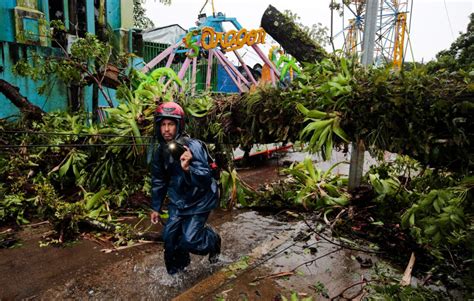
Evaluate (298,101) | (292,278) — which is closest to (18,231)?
(292,278)

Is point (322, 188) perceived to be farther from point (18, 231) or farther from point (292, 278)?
point (18, 231)

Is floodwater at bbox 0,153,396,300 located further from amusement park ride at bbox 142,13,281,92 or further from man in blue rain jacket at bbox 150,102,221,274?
amusement park ride at bbox 142,13,281,92

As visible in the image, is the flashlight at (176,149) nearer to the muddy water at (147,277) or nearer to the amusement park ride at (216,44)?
the muddy water at (147,277)

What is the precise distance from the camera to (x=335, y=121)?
343 cm

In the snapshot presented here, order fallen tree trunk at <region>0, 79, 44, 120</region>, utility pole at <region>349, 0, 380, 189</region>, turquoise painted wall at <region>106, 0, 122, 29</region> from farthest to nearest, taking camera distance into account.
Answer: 1. turquoise painted wall at <region>106, 0, 122, 29</region>
2. fallen tree trunk at <region>0, 79, 44, 120</region>
3. utility pole at <region>349, 0, 380, 189</region>

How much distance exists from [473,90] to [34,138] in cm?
632

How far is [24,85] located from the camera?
23.2ft

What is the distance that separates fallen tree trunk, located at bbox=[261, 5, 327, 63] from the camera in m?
7.59

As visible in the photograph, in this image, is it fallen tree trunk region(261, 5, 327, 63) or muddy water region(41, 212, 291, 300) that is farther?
→ fallen tree trunk region(261, 5, 327, 63)

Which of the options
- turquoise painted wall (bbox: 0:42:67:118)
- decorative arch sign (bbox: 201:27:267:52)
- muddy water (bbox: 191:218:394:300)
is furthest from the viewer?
decorative arch sign (bbox: 201:27:267:52)

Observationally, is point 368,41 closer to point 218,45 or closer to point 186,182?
point 186,182

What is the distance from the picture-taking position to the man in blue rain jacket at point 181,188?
122 inches

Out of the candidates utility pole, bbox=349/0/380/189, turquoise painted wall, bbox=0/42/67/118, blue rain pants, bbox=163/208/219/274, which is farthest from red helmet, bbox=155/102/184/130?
turquoise painted wall, bbox=0/42/67/118

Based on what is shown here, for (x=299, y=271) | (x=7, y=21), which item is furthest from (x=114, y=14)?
(x=299, y=271)
